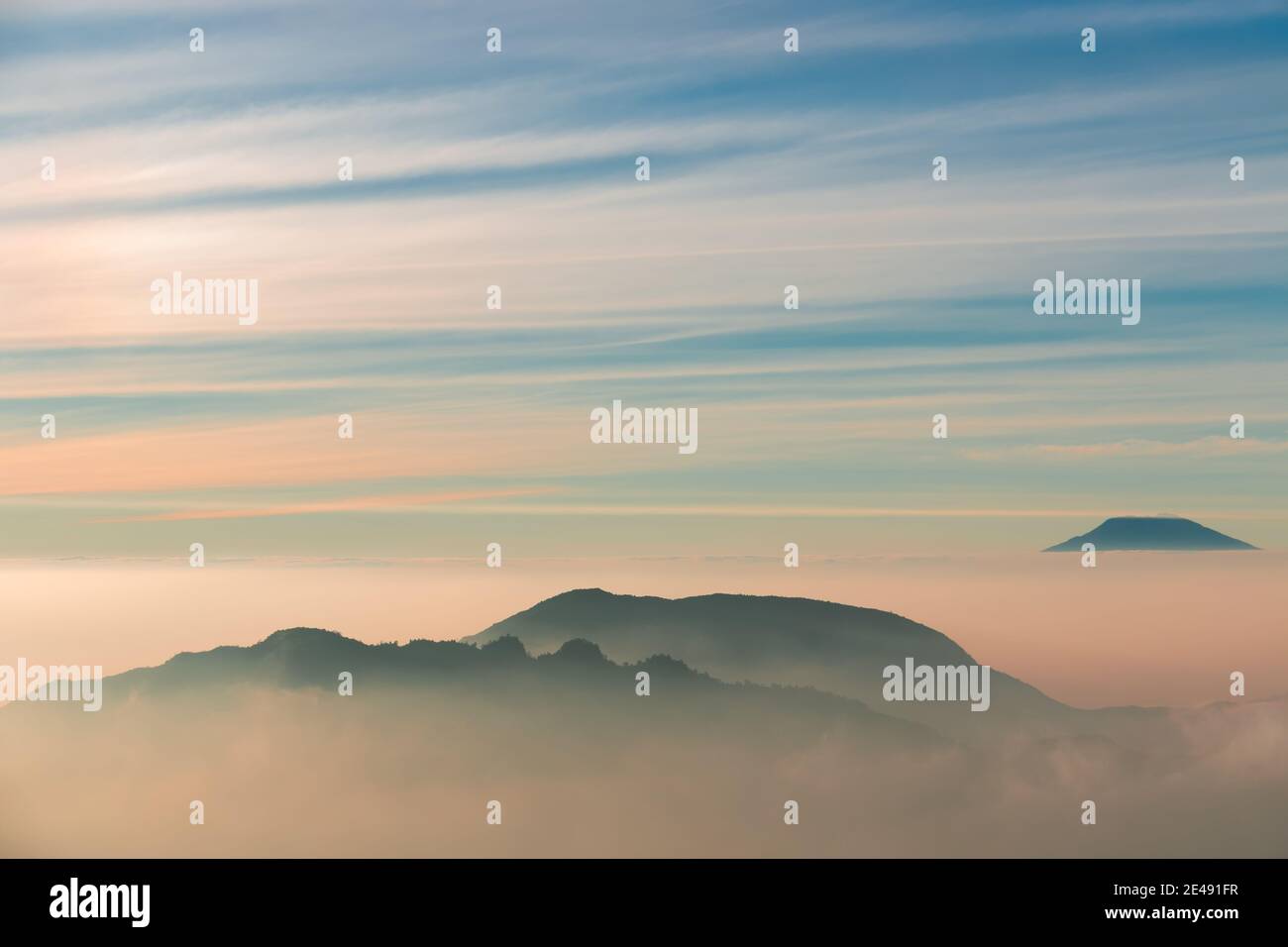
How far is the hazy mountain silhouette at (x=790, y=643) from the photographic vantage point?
1091cm

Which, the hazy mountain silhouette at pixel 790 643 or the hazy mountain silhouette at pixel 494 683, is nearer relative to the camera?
the hazy mountain silhouette at pixel 790 643

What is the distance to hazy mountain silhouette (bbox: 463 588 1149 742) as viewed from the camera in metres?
10.9

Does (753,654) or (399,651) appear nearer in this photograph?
(399,651)

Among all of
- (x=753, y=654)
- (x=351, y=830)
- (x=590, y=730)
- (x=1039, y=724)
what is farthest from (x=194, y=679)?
(x=1039, y=724)

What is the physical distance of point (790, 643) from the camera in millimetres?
14312

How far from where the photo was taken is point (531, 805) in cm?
1021

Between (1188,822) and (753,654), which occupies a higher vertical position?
(753,654)

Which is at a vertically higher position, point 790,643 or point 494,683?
point 790,643

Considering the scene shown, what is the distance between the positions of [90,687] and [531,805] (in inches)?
175

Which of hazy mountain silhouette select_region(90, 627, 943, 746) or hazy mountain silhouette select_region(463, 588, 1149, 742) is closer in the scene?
hazy mountain silhouette select_region(463, 588, 1149, 742)
